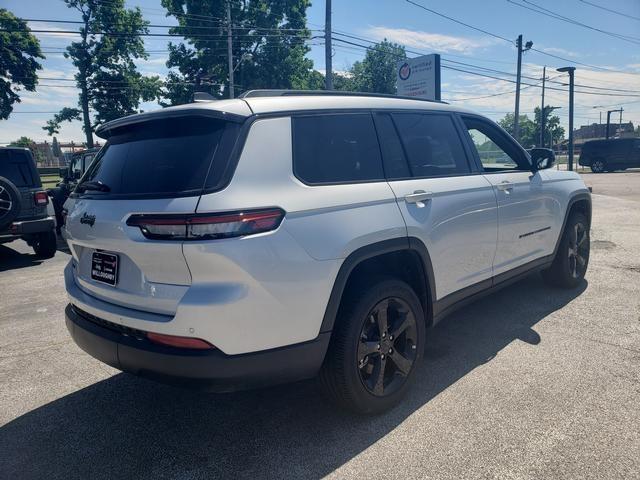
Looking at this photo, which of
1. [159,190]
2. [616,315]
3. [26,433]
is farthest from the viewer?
[616,315]

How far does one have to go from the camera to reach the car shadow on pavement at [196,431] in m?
2.41

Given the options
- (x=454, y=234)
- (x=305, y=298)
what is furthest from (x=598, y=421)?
(x=305, y=298)

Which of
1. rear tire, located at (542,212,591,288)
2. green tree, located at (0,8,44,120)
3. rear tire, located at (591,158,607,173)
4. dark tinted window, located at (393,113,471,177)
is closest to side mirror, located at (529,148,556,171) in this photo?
rear tire, located at (542,212,591,288)

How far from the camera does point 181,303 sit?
2125 millimetres

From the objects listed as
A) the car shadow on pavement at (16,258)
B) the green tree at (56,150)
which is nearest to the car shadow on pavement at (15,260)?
the car shadow on pavement at (16,258)

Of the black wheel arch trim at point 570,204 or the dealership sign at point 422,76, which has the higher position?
the dealership sign at point 422,76

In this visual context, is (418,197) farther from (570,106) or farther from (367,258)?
(570,106)

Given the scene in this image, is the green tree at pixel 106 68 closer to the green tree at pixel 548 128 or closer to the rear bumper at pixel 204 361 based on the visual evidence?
the rear bumper at pixel 204 361

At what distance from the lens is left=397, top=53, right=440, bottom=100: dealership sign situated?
53.2 ft

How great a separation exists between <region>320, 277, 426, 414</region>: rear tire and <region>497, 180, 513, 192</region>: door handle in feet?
4.73

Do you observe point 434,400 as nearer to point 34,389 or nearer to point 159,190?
point 159,190

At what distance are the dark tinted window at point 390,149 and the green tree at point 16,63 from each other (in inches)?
1763

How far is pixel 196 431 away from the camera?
2.73 metres

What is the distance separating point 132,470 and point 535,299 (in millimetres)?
4141
